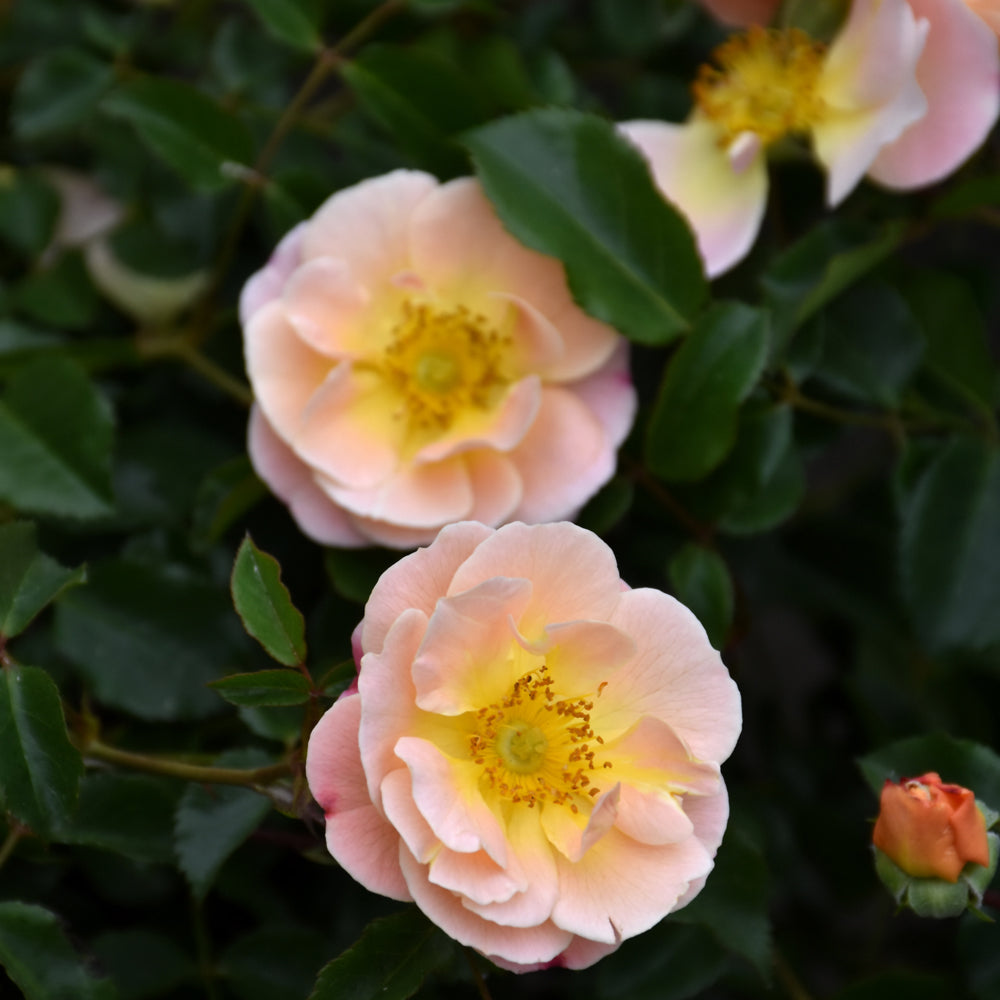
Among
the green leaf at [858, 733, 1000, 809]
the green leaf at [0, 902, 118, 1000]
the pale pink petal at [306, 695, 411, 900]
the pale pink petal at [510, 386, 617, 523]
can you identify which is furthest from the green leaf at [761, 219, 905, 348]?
the green leaf at [0, 902, 118, 1000]

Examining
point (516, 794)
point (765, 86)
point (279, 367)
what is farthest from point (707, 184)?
point (516, 794)

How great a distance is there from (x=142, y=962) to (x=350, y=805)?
27 centimetres

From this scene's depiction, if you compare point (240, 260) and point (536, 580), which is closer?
point (536, 580)

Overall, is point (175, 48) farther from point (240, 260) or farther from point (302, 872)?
point (302, 872)

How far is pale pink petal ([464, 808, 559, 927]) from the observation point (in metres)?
0.42

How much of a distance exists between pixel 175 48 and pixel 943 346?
1.92 feet

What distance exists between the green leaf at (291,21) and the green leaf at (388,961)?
0.49m

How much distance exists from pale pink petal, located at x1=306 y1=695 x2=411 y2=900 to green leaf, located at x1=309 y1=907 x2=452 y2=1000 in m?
0.04

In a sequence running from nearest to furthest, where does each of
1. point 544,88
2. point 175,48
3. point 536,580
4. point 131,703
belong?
1. point 536,580
2. point 131,703
3. point 544,88
4. point 175,48

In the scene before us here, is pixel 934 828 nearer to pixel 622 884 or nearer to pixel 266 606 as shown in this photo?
pixel 622 884

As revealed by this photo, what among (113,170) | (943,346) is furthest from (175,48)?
(943,346)

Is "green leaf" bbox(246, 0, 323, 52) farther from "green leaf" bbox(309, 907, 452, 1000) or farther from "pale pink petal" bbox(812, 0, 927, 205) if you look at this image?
"green leaf" bbox(309, 907, 452, 1000)

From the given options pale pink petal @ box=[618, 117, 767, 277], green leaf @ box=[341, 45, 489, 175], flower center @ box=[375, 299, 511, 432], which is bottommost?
flower center @ box=[375, 299, 511, 432]

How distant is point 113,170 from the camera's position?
77 centimetres
